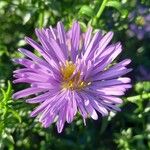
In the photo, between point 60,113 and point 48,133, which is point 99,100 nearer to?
point 60,113

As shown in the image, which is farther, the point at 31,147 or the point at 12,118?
the point at 31,147

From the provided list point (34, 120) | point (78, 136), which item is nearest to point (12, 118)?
point (34, 120)

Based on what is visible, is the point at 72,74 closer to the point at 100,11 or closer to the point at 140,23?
the point at 100,11

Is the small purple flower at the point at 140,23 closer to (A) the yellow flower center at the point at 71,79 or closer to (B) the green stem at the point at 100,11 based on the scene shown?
(B) the green stem at the point at 100,11

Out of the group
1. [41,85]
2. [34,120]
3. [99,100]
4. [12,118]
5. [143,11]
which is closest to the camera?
[41,85]

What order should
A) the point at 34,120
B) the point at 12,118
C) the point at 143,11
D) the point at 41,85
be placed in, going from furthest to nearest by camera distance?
the point at 143,11 → the point at 34,120 → the point at 12,118 → the point at 41,85

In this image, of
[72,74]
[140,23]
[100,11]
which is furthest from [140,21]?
[72,74]
